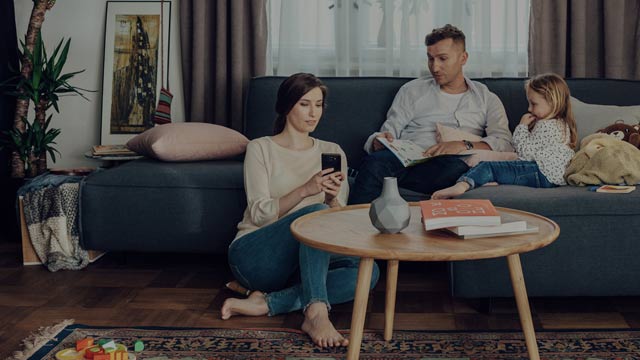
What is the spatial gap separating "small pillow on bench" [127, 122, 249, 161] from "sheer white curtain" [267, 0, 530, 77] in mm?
778

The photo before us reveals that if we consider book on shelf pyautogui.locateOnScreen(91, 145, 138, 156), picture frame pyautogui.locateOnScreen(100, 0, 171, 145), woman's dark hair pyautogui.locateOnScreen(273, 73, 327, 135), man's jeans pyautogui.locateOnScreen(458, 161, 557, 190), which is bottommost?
man's jeans pyautogui.locateOnScreen(458, 161, 557, 190)

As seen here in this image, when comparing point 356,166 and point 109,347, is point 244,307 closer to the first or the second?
point 109,347

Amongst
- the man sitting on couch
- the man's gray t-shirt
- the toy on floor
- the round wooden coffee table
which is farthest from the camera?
the man's gray t-shirt

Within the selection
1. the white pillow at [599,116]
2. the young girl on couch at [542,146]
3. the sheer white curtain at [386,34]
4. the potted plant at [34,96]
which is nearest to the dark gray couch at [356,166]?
Answer: the young girl on couch at [542,146]

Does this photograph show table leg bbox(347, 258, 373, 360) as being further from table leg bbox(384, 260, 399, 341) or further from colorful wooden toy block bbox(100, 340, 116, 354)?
colorful wooden toy block bbox(100, 340, 116, 354)

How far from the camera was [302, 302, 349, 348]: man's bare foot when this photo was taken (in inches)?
77.3

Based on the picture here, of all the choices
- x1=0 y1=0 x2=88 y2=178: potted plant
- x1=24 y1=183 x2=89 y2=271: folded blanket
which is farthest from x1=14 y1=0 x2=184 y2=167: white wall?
x1=24 y1=183 x2=89 y2=271: folded blanket

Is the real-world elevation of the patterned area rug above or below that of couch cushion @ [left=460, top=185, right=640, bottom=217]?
below

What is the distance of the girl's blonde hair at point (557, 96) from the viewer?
255cm

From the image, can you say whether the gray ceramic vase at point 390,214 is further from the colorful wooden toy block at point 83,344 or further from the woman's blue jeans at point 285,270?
the colorful wooden toy block at point 83,344

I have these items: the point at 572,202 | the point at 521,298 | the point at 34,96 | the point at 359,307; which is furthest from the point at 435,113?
the point at 34,96

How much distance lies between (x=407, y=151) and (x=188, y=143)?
91 cm

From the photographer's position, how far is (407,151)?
2.70 meters

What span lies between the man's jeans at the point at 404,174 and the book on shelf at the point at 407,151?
41 mm
